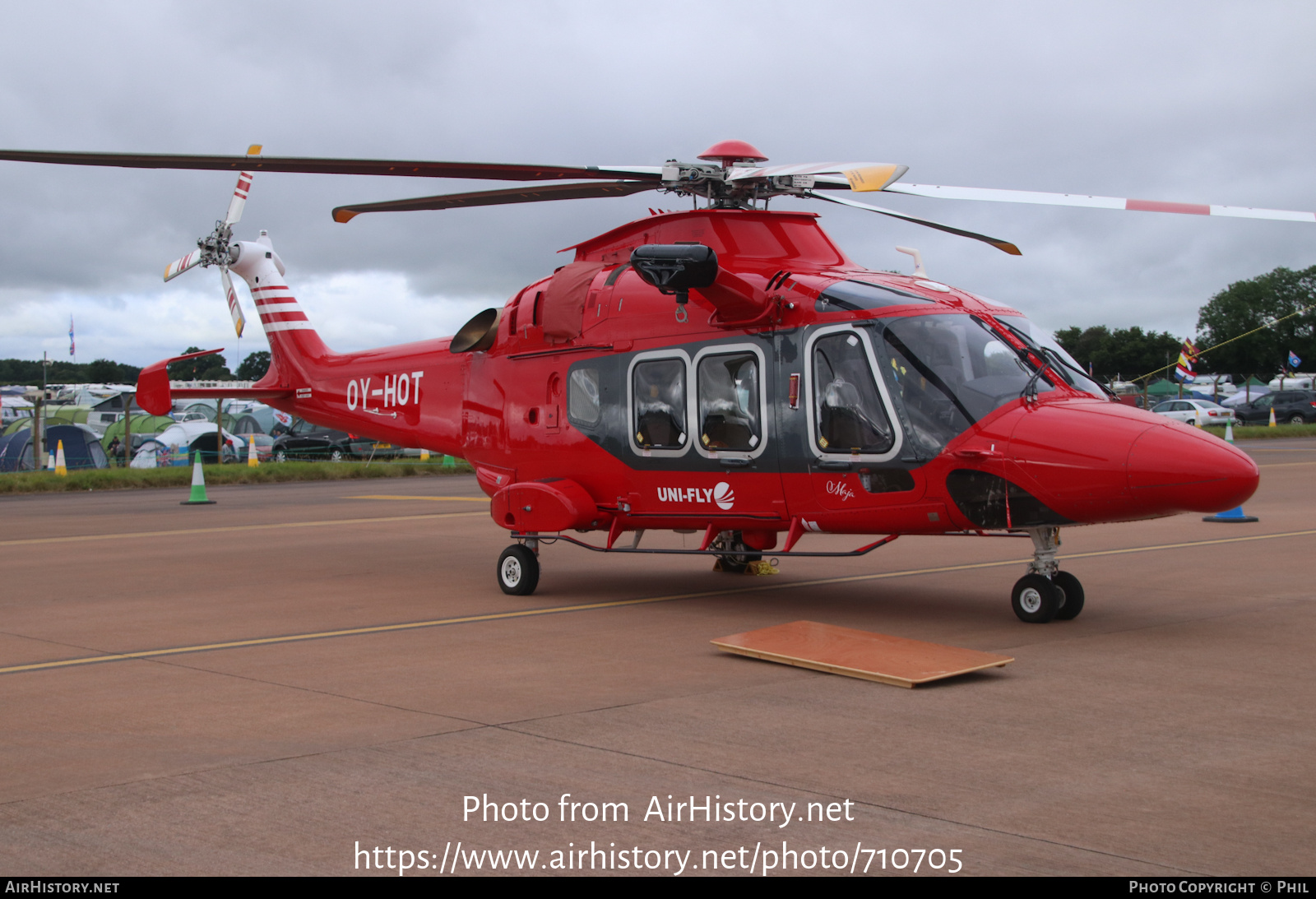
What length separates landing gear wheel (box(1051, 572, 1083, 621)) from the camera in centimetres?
905

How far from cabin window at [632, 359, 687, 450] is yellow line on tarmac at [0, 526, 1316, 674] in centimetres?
152

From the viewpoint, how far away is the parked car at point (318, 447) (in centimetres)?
3725

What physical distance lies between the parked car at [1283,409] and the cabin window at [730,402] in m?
51.9

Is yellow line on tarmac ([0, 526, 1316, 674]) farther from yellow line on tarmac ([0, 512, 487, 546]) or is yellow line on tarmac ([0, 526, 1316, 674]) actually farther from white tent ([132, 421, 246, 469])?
white tent ([132, 421, 246, 469])

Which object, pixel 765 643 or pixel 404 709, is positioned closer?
pixel 404 709

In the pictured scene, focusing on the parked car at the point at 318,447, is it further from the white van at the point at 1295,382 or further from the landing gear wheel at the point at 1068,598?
the white van at the point at 1295,382

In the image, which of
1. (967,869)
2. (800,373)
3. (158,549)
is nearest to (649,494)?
(800,373)

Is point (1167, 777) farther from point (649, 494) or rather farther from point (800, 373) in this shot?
point (649, 494)

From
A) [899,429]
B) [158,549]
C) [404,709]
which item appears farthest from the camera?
[158,549]

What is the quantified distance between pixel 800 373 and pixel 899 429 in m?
1.00

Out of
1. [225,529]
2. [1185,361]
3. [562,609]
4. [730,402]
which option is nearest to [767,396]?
[730,402]

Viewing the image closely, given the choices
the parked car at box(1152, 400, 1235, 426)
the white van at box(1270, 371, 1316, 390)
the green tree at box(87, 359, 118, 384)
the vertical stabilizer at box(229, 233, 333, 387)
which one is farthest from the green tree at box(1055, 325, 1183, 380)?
the green tree at box(87, 359, 118, 384)
